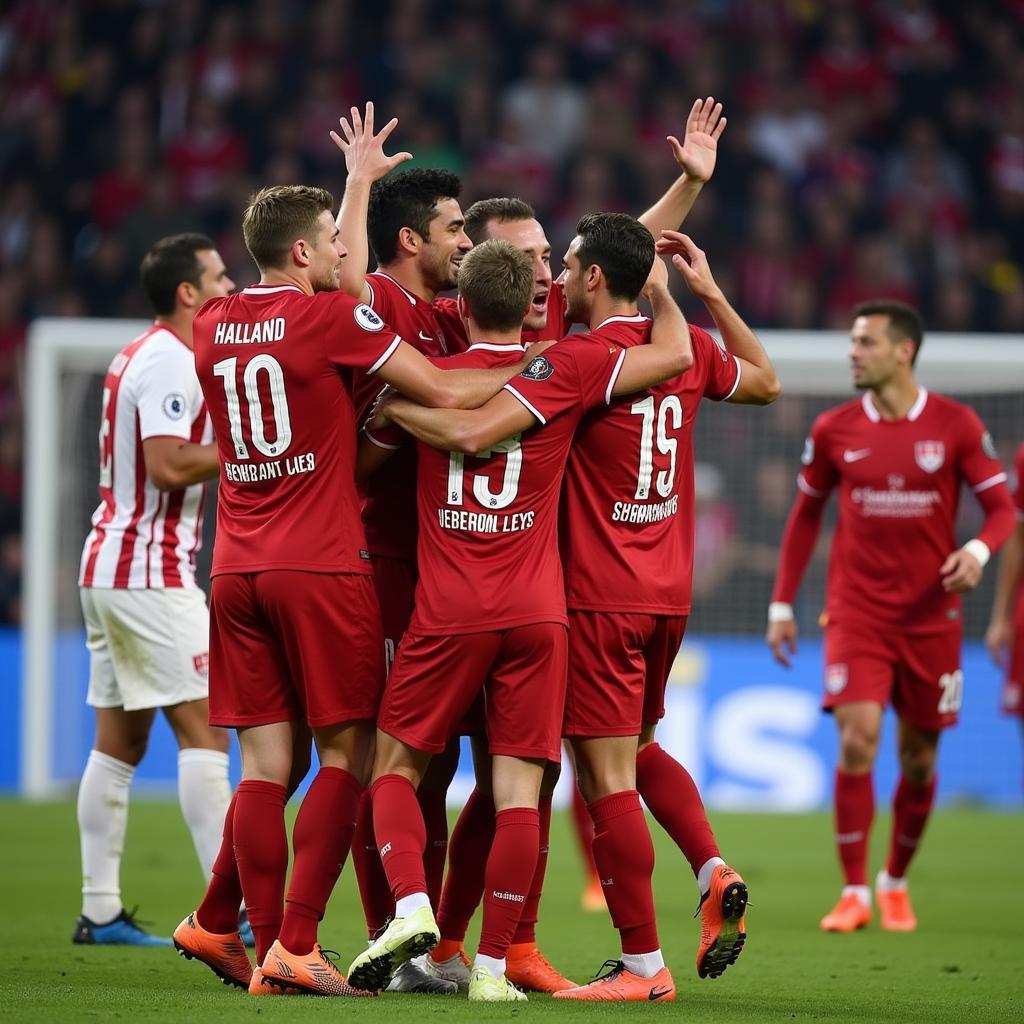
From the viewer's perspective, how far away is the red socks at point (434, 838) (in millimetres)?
5164

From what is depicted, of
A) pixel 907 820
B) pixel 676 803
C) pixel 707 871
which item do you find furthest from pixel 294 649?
pixel 907 820

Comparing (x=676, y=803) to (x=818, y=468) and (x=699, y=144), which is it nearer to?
(x=699, y=144)

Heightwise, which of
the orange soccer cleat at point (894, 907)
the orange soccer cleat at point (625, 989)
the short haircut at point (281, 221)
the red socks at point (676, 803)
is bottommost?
the orange soccer cleat at point (894, 907)

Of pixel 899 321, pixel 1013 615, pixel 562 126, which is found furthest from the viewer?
pixel 562 126

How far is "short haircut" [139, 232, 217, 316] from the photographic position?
6.27 metres

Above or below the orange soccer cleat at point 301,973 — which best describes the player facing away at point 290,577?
above

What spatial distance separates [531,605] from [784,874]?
14.1ft

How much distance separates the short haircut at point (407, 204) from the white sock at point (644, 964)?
85.0 inches

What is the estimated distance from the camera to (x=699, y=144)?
5574 millimetres

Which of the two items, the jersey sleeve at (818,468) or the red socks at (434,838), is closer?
the red socks at (434,838)

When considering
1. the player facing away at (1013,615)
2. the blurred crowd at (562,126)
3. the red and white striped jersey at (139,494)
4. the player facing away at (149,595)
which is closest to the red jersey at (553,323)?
the player facing away at (149,595)

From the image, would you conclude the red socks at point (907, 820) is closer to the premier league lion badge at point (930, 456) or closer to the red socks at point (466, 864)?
the premier league lion badge at point (930, 456)

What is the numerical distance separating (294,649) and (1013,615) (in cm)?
474

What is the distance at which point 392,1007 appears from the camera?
437 cm
